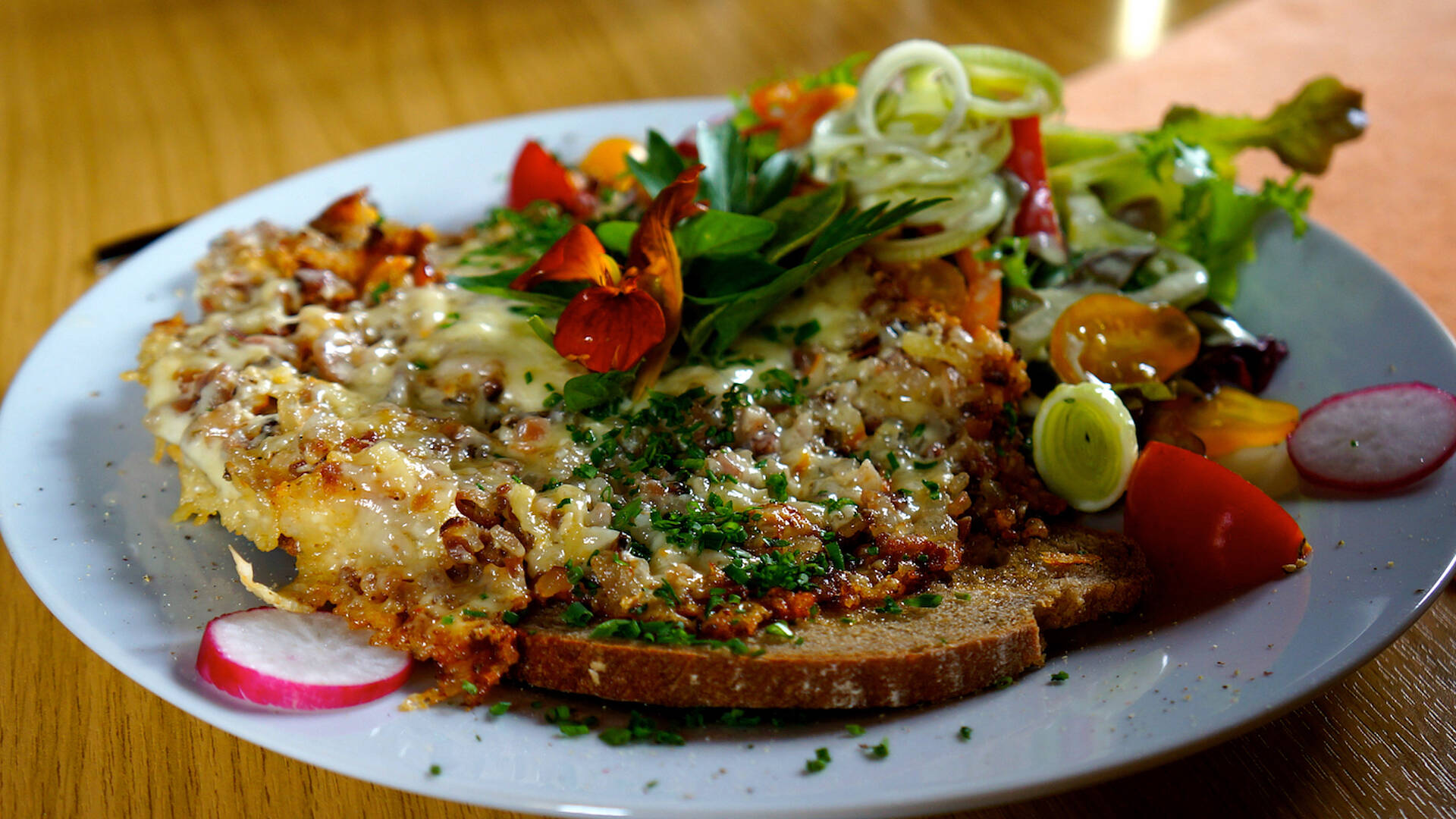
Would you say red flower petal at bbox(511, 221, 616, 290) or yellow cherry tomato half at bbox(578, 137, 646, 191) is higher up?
red flower petal at bbox(511, 221, 616, 290)

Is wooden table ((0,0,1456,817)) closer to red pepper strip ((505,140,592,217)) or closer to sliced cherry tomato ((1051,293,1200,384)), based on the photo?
sliced cherry tomato ((1051,293,1200,384))

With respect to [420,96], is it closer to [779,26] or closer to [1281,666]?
[779,26]

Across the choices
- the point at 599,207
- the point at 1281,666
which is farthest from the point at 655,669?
the point at 599,207

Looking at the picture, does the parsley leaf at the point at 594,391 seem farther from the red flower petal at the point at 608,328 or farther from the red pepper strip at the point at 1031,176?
the red pepper strip at the point at 1031,176

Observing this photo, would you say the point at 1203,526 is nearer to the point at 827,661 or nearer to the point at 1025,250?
the point at 827,661

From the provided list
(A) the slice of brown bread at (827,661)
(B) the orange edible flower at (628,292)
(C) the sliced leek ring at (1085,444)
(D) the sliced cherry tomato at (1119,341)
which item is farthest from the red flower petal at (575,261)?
(D) the sliced cherry tomato at (1119,341)

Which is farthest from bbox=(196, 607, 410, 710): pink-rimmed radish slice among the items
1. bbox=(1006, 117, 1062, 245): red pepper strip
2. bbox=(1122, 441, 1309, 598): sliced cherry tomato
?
bbox=(1006, 117, 1062, 245): red pepper strip
